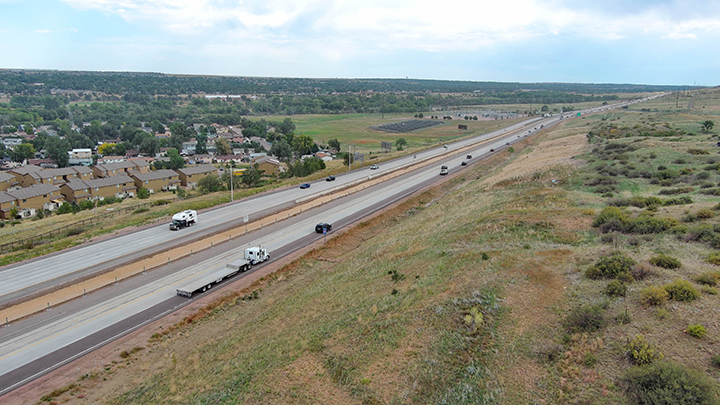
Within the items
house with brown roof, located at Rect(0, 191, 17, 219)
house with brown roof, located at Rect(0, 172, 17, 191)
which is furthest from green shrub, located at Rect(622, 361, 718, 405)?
house with brown roof, located at Rect(0, 172, 17, 191)

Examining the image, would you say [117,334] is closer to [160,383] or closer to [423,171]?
[160,383]

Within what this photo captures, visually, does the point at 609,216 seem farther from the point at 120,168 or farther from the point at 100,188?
the point at 120,168

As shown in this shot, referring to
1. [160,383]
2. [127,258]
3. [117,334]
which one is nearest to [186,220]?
[127,258]

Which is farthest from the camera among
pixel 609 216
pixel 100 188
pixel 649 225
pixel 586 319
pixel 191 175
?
pixel 191 175

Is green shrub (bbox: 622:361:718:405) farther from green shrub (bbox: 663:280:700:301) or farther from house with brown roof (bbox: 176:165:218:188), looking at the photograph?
house with brown roof (bbox: 176:165:218:188)

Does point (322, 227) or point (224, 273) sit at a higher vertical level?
point (322, 227)

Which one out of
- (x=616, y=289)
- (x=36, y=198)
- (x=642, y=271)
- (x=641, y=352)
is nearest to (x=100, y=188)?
(x=36, y=198)
